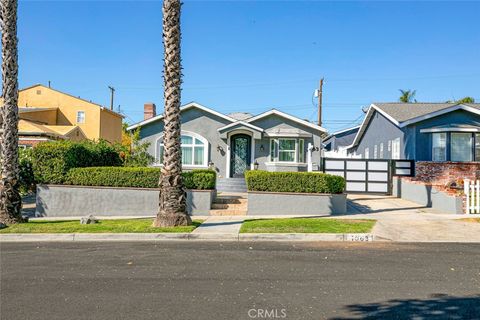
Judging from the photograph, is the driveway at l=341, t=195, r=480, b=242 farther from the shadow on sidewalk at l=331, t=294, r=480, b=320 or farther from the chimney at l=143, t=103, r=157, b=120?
the chimney at l=143, t=103, r=157, b=120

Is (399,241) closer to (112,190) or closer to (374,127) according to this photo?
(112,190)

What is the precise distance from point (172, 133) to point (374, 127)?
21.5 meters

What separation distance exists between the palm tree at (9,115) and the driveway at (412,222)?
11.1 meters

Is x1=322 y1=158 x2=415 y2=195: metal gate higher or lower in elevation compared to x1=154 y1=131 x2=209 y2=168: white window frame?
lower

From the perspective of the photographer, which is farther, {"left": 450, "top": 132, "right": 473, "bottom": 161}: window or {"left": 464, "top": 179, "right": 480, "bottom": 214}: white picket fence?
{"left": 450, "top": 132, "right": 473, "bottom": 161}: window

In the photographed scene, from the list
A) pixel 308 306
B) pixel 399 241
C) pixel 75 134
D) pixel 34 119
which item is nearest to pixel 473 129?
pixel 399 241

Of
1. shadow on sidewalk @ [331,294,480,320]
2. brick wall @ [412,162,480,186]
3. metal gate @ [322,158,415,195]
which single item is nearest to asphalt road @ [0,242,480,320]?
shadow on sidewalk @ [331,294,480,320]

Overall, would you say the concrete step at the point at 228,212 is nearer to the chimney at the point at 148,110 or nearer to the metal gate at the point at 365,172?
the metal gate at the point at 365,172

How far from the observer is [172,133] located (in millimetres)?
12000

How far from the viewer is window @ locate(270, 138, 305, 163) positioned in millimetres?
23891

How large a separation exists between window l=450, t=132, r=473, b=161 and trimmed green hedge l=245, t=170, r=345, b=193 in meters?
9.82

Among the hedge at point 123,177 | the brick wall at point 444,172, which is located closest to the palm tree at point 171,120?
the hedge at point 123,177

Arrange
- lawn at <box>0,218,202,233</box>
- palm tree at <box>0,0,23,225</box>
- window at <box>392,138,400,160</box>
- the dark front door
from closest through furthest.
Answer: lawn at <box>0,218,202,233</box>, palm tree at <box>0,0,23,225</box>, the dark front door, window at <box>392,138,400,160</box>

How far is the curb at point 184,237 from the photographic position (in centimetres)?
1072
